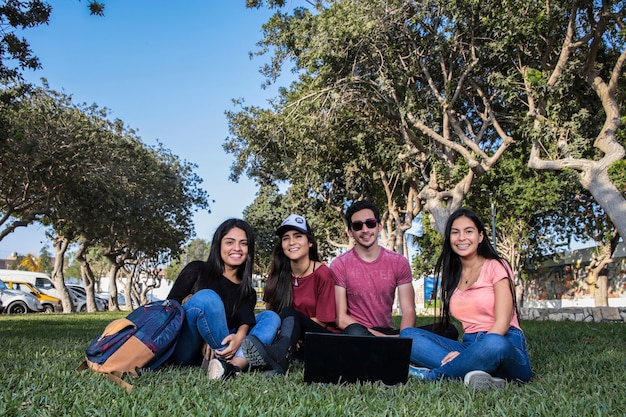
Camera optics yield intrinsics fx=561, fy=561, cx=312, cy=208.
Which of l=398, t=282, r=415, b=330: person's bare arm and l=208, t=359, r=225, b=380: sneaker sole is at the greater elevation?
l=398, t=282, r=415, b=330: person's bare arm

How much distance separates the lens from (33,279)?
32062 millimetres

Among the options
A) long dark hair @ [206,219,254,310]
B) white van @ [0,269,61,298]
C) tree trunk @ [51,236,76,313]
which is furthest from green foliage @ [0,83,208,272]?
long dark hair @ [206,219,254,310]

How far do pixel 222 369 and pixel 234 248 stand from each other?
3.36 ft

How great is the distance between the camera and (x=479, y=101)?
15.5 m

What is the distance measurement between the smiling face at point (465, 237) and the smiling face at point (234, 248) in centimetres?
167

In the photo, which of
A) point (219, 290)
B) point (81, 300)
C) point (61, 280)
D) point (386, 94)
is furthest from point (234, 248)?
point (81, 300)

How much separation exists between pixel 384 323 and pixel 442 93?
1040 centimetres

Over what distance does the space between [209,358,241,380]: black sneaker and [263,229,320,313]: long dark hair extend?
865 millimetres

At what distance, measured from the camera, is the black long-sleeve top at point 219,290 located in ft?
14.3

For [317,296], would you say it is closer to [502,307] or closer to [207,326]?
[207,326]

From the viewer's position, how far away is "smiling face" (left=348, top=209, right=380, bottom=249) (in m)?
4.85

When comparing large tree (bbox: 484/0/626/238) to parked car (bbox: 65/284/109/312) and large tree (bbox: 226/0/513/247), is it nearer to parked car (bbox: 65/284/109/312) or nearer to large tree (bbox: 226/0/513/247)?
large tree (bbox: 226/0/513/247)

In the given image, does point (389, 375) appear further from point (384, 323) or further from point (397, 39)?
point (397, 39)

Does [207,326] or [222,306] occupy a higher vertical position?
[222,306]
